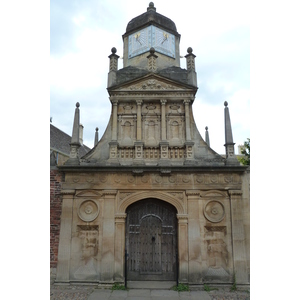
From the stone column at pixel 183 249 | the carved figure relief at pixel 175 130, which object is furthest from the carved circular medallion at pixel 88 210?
the carved figure relief at pixel 175 130

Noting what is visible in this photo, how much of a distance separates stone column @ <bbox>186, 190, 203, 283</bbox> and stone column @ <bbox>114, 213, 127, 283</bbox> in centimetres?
213

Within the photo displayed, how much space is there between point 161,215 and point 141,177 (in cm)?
146

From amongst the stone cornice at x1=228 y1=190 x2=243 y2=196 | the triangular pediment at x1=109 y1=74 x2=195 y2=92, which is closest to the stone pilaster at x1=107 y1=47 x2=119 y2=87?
the triangular pediment at x1=109 y1=74 x2=195 y2=92

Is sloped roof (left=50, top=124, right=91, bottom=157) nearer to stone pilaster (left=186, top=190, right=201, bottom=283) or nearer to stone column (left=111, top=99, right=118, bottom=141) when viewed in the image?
stone column (left=111, top=99, right=118, bottom=141)

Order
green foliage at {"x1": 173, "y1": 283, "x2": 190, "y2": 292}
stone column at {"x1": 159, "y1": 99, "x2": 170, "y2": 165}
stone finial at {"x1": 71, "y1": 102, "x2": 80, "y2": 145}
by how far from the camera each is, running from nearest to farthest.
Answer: green foliage at {"x1": 173, "y1": 283, "x2": 190, "y2": 292} < stone column at {"x1": 159, "y1": 99, "x2": 170, "y2": 165} < stone finial at {"x1": 71, "y1": 102, "x2": 80, "y2": 145}

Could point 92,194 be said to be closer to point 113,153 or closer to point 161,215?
point 113,153

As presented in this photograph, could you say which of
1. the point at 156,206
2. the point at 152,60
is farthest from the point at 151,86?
the point at 156,206

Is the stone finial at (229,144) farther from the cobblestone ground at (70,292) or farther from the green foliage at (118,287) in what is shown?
the cobblestone ground at (70,292)

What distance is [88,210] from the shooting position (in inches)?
329

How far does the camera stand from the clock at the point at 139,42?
35.2 ft

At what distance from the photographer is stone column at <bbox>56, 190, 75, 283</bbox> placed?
307 inches

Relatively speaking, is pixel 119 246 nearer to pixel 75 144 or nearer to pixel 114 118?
pixel 75 144

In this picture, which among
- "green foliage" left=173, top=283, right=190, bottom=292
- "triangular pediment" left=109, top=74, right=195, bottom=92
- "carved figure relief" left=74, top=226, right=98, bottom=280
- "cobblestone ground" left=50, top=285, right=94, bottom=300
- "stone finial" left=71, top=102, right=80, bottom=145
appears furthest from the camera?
"triangular pediment" left=109, top=74, right=195, bottom=92

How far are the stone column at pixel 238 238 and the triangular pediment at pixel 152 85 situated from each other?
4.22 meters
